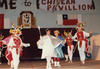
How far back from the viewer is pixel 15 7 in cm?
1292

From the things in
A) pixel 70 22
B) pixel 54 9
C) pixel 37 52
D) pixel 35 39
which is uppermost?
pixel 54 9

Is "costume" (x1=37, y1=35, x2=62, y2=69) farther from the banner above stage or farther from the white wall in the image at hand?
the banner above stage

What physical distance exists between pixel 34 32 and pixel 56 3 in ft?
7.21

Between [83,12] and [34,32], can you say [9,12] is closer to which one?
[34,32]

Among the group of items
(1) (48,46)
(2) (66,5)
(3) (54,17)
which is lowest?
(1) (48,46)

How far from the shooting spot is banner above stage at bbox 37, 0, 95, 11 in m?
12.9

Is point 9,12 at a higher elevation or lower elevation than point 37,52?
higher

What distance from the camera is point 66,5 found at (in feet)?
42.9

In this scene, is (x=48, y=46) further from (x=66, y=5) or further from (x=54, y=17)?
(x=66, y=5)

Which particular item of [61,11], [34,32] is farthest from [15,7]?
[61,11]

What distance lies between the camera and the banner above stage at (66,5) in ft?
42.3

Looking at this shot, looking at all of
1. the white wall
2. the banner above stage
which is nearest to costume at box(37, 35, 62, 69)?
the white wall

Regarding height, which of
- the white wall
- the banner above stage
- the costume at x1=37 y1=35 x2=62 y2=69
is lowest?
the costume at x1=37 y1=35 x2=62 y2=69

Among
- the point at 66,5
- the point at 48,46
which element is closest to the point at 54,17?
the point at 66,5
